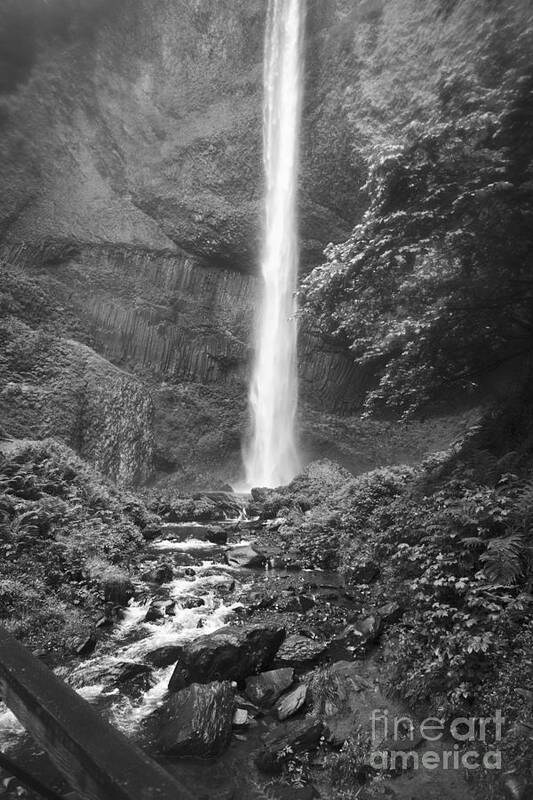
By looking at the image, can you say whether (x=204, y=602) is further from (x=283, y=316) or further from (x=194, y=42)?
(x=194, y=42)

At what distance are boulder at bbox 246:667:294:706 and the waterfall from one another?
20.1 m

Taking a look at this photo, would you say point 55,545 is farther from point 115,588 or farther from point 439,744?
point 439,744

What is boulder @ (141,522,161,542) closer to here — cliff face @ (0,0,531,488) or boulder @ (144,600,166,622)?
boulder @ (144,600,166,622)

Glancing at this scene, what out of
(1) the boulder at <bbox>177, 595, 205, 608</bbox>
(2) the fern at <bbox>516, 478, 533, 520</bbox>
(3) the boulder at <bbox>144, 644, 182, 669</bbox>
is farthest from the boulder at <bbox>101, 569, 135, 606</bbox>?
(2) the fern at <bbox>516, 478, 533, 520</bbox>

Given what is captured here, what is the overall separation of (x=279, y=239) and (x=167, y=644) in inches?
939

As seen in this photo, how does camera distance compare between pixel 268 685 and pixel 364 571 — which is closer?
pixel 268 685

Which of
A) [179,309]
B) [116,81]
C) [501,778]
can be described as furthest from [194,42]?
[501,778]

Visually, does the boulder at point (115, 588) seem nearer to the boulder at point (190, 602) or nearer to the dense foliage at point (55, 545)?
the dense foliage at point (55, 545)

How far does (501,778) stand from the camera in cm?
347

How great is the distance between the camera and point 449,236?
24.1 feet

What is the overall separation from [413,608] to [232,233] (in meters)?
24.4

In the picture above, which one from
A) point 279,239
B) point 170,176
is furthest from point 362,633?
point 170,176

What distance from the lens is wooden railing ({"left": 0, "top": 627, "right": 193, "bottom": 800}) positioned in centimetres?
114

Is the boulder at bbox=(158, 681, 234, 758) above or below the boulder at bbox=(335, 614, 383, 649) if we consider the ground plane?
below
